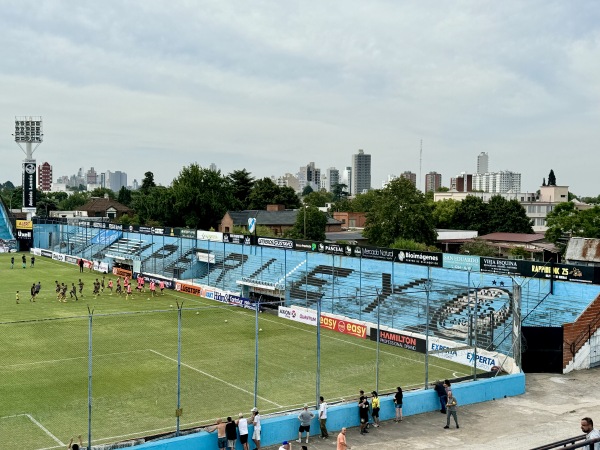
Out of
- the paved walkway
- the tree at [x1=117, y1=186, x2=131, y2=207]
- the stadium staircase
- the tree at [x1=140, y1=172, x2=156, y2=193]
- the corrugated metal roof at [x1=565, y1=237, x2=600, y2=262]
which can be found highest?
the tree at [x1=140, y1=172, x2=156, y2=193]

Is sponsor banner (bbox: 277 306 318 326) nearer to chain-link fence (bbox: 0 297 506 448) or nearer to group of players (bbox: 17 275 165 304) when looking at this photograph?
chain-link fence (bbox: 0 297 506 448)

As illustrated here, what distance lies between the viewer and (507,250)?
77812 millimetres

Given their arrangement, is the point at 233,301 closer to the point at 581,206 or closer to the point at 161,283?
the point at 161,283

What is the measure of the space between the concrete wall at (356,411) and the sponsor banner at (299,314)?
15458mm

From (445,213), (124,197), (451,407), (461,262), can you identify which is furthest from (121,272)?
(124,197)

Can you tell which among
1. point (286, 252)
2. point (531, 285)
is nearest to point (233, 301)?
point (286, 252)

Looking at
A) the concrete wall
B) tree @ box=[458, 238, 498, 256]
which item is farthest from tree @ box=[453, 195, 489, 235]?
the concrete wall

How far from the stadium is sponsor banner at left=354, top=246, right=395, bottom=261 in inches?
4.3

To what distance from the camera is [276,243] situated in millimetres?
49406

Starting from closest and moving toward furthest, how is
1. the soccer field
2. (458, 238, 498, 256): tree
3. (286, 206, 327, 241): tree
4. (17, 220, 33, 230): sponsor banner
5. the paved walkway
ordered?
the paved walkway → the soccer field → (458, 238, 498, 256): tree → (17, 220, 33, 230): sponsor banner → (286, 206, 327, 241): tree

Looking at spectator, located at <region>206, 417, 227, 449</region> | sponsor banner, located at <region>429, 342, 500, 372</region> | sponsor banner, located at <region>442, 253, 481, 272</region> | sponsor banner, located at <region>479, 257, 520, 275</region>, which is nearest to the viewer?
spectator, located at <region>206, 417, 227, 449</region>

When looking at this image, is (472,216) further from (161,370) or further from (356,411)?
(356,411)

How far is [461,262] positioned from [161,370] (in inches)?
704

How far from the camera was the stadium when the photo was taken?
2192 centimetres
